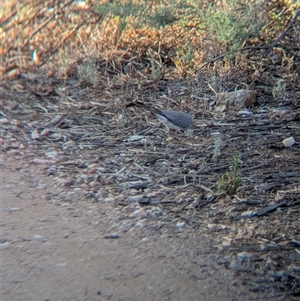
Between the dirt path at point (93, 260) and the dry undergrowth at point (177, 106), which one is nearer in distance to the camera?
the dirt path at point (93, 260)

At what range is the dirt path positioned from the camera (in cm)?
362

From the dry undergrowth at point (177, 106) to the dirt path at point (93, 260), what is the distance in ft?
0.84

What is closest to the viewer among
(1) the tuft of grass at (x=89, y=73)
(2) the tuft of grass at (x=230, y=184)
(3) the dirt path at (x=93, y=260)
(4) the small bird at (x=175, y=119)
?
(3) the dirt path at (x=93, y=260)

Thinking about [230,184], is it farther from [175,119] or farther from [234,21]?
[234,21]

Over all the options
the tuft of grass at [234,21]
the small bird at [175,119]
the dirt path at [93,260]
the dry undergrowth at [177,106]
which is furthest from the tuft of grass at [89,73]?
the dirt path at [93,260]

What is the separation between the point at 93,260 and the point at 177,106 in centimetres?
324

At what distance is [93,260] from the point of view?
3.98 meters

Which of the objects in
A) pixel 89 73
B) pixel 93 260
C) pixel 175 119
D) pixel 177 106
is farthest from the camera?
pixel 89 73

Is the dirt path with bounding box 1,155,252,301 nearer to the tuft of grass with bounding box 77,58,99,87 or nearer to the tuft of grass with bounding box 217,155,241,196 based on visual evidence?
the tuft of grass with bounding box 217,155,241,196

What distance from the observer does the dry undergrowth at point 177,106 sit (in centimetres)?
458

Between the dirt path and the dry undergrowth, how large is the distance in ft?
0.84

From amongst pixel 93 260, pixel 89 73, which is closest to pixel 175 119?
pixel 89 73

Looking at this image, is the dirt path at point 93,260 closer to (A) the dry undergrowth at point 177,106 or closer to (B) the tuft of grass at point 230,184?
(A) the dry undergrowth at point 177,106

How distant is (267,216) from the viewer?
4543 mm
